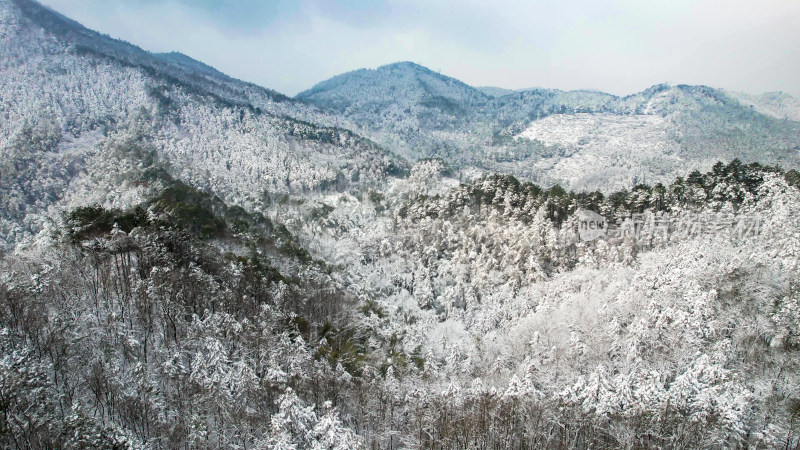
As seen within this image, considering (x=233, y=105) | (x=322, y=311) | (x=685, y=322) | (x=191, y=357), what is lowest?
(x=322, y=311)

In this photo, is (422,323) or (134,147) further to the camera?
(134,147)

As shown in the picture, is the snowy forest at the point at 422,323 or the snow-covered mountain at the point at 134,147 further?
the snow-covered mountain at the point at 134,147

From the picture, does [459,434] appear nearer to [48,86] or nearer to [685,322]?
[685,322]

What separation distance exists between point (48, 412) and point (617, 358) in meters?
45.6

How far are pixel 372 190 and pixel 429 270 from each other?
206 ft

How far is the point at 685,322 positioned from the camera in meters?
40.5

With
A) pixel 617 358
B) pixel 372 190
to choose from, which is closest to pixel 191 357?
pixel 617 358

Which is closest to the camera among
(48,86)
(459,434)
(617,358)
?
(459,434)

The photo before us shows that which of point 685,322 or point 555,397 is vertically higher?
point 685,322

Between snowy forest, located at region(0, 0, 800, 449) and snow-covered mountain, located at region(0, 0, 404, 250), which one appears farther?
snow-covered mountain, located at region(0, 0, 404, 250)

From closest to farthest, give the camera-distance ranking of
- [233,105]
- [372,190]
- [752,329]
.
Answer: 1. [752,329]
2. [372,190]
3. [233,105]

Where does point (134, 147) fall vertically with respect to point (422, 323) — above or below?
above

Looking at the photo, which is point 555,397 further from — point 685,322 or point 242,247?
point 242,247

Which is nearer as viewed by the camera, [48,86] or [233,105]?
[48,86]
